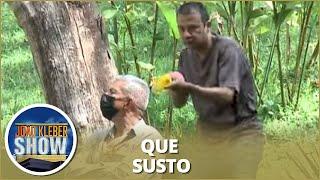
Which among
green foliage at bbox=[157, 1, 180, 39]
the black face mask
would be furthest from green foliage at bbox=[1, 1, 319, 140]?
the black face mask

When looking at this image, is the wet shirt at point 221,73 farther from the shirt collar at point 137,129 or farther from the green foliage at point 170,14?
the shirt collar at point 137,129

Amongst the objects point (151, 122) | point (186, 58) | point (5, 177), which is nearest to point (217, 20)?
point (186, 58)

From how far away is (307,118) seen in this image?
3.11 meters

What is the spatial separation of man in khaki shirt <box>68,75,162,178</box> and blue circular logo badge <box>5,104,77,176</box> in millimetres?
68

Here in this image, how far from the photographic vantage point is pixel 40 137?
308cm

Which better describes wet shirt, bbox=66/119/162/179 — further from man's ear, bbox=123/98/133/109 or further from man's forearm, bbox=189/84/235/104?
man's forearm, bbox=189/84/235/104

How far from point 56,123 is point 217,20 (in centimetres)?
74

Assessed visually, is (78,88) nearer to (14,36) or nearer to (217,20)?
(14,36)

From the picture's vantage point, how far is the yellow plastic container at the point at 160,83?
3.06 metres

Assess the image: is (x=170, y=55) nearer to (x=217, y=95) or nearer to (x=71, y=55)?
(x=217, y=95)

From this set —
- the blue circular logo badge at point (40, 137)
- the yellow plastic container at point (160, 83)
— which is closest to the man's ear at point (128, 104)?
the yellow plastic container at point (160, 83)

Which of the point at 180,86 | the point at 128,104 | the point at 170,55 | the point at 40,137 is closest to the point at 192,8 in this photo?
the point at 170,55

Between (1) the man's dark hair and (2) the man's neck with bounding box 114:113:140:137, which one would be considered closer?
(1) the man's dark hair

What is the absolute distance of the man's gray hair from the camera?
121 inches
